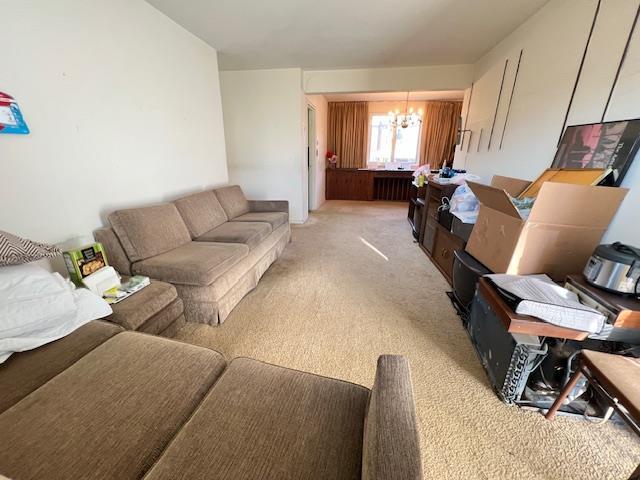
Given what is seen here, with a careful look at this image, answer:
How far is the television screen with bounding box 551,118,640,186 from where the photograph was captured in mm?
1362

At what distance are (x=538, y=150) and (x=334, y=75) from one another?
10.5ft

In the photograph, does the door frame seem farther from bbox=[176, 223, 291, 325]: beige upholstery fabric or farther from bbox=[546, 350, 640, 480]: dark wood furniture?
bbox=[546, 350, 640, 480]: dark wood furniture

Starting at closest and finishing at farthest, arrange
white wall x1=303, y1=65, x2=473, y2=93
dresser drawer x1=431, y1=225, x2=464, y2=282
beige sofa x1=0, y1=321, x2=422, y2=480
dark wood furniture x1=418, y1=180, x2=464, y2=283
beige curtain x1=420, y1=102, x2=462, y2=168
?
beige sofa x1=0, y1=321, x2=422, y2=480 < dresser drawer x1=431, y1=225, x2=464, y2=282 < dark wood furniture x1=418, y1=180, x2=464, y2=283 < white wall x1=303, y1=65, x2=473, y2=93 < beige curtain x1=420, y1=102, x2=462, y2=168

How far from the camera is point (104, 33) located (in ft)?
6.02

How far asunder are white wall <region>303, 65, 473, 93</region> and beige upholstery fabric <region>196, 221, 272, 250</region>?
2825 millimetres

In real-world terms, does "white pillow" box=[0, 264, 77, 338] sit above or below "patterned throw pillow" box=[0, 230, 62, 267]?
below

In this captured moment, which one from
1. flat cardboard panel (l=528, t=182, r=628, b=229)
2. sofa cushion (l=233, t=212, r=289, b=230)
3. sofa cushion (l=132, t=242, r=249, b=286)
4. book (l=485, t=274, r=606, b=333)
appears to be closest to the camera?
book (l=485, t=274, r=606, b=333)

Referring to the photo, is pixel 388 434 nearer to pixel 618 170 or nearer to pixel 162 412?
pixel 162 412

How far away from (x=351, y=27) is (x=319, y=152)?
3326 mm

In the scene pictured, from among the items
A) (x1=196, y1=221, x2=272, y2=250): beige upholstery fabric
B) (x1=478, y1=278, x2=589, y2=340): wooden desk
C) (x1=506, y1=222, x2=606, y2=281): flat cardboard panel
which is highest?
(x1=506, y1=222, x2=606, y2=281): flat cardboard panel

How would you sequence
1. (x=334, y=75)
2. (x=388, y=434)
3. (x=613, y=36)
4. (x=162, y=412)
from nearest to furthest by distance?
(x=388, y=434) → (x=162, y=412) → (x=613, y=36) → (x=334, y=75)

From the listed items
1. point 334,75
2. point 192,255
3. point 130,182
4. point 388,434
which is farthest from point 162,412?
point 334,75

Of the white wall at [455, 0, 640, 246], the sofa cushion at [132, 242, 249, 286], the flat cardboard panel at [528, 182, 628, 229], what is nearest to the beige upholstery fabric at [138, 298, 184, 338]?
the sofa cushion at [132, 242, 249, 286]

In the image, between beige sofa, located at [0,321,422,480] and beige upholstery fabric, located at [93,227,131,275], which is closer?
beige sofa, located at [0,321,422,480]
